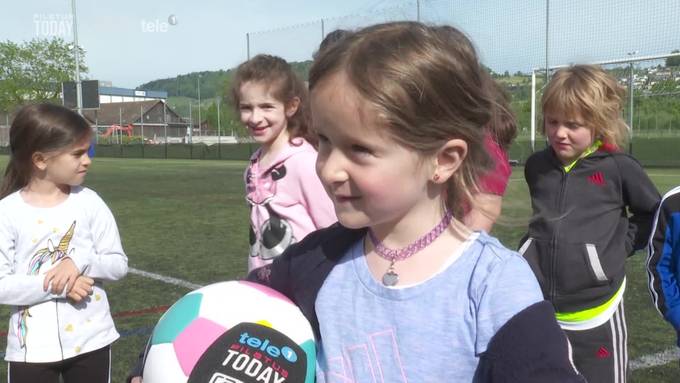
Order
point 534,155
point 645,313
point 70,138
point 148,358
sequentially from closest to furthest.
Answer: point 148,358 < point 70,138 < point 534,155 < point 645,313

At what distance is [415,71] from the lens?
1.34 metres

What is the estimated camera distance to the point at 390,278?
4.78ft

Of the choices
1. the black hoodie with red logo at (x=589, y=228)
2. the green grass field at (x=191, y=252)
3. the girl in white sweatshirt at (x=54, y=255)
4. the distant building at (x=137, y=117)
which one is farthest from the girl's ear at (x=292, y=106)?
the distant building at (x=137, y=117)

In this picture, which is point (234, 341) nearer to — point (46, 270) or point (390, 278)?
point (390, 278)

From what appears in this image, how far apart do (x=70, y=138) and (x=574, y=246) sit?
224cm

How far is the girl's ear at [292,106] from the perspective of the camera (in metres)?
3.31

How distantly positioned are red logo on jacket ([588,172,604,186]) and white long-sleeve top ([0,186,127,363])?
2.10 meters

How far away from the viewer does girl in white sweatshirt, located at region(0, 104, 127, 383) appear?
8.79ft

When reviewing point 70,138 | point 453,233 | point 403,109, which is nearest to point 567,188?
point 453,233

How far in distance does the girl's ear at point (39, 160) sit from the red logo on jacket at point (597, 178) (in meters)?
2.38

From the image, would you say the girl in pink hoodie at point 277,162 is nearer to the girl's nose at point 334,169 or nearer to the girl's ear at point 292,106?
the girl's ear at point 292,106

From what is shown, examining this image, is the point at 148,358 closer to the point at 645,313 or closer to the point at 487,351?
the point at 487,351

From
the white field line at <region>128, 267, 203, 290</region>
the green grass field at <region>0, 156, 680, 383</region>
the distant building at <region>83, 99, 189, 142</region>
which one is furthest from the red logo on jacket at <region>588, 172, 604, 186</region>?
the distant building at <region>83, 99, 189, 142</region>

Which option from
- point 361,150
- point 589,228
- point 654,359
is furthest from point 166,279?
point 361,150
